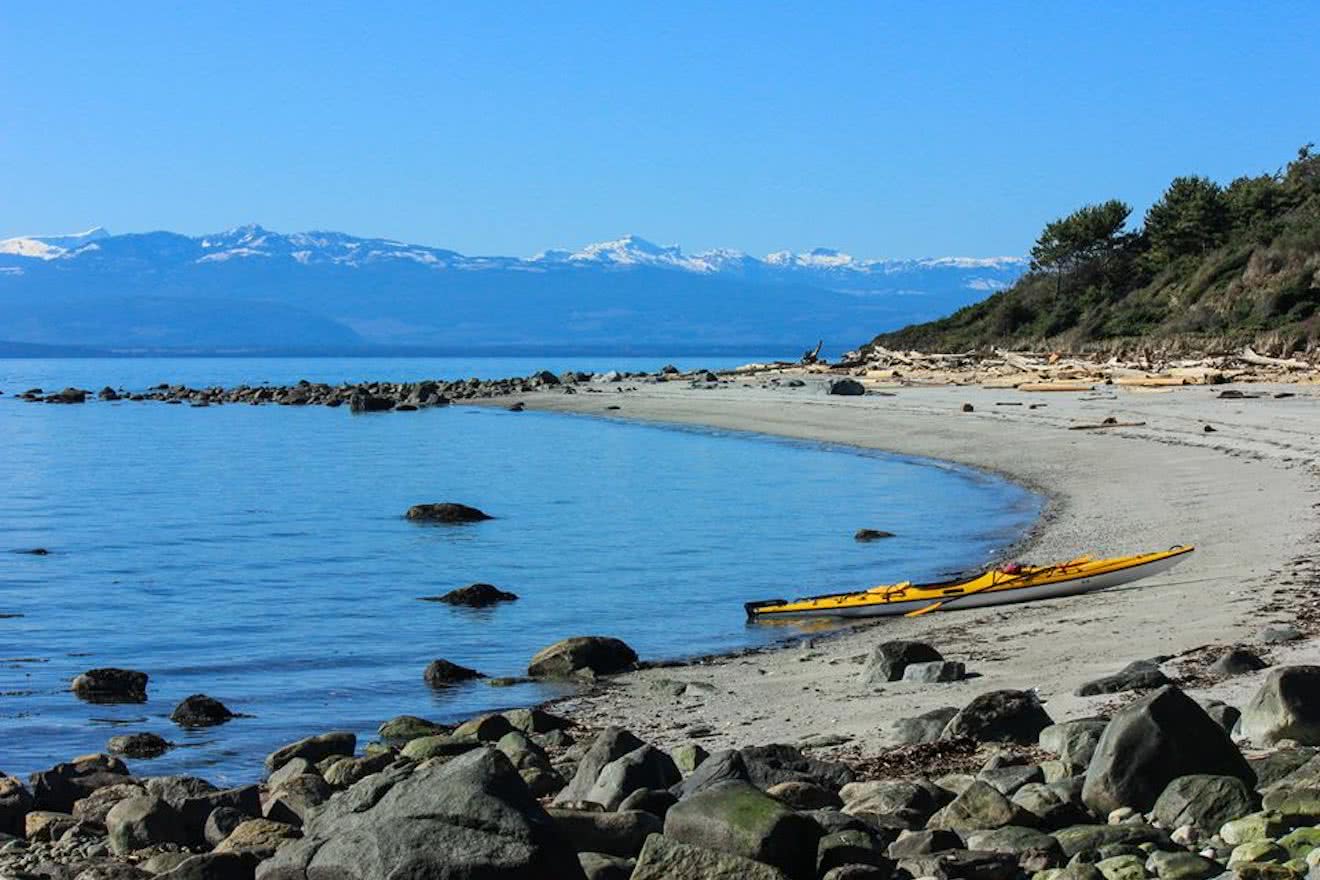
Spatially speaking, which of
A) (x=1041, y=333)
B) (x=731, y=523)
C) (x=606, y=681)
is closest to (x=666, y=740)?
(x=606, y=681)

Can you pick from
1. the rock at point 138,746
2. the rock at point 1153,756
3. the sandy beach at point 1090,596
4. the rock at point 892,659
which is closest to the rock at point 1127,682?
the sandy beach at point 1090,596

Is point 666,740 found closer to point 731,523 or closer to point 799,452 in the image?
point 731,523

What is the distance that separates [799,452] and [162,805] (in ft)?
121

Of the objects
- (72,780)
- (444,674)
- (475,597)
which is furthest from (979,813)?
(475,597)

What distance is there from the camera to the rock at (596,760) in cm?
943

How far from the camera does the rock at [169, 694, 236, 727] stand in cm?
1395

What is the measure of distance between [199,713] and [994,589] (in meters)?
8.75

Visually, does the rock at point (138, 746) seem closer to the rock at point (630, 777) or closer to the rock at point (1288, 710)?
the rock at point (630, 777)

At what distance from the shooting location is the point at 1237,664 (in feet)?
37.8

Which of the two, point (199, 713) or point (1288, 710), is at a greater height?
point (1288, 710)

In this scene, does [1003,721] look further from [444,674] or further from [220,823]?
[444,674]

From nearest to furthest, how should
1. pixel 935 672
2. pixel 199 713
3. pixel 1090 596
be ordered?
pixel 935 672
pixel 199 713
pixel 1090 596

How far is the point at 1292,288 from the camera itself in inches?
2072

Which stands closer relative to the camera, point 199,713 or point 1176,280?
point 199,713
